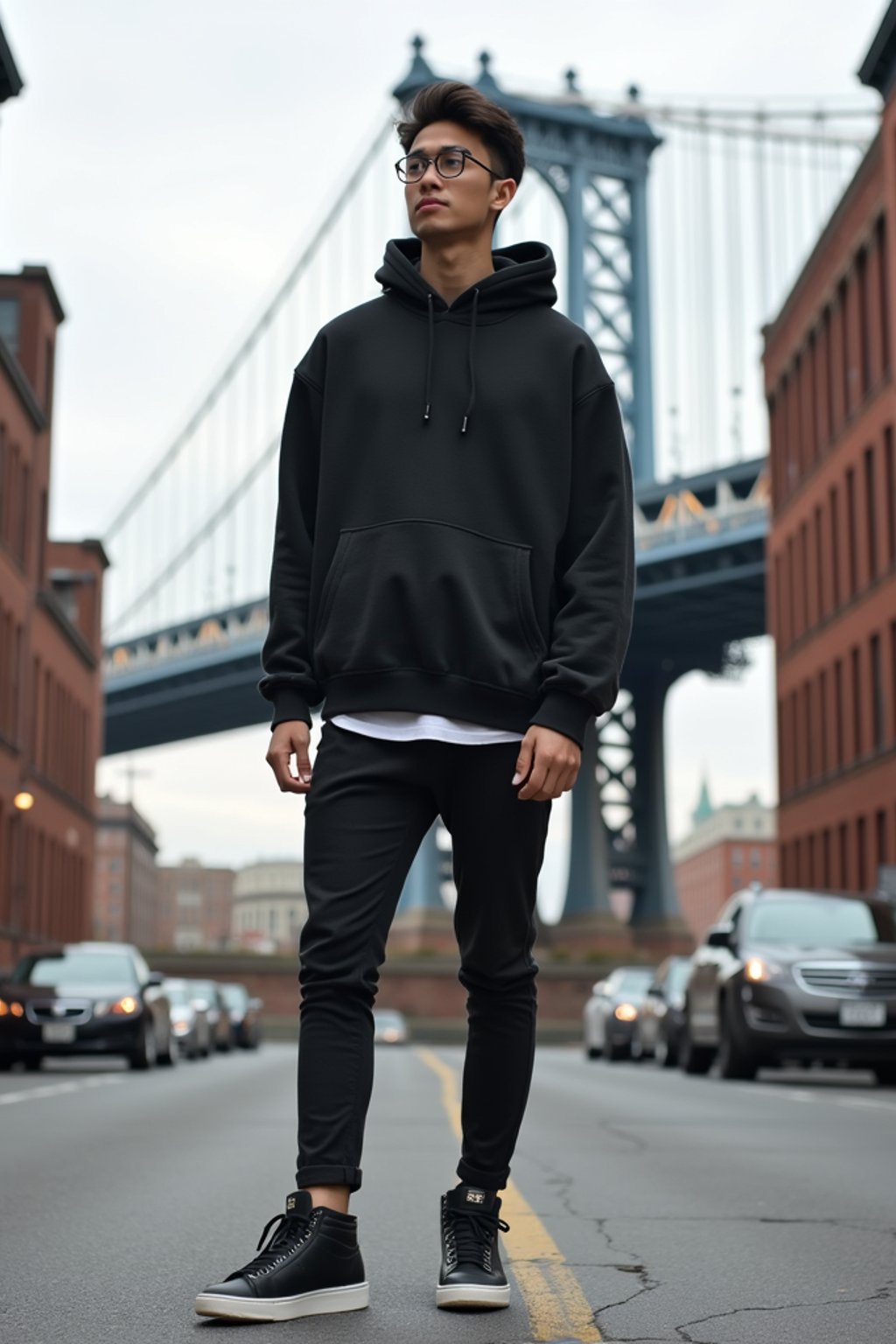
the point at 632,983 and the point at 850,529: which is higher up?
the point at 850,529

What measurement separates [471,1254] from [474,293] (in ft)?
6.48

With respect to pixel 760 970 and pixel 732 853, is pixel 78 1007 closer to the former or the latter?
pixel 760 970

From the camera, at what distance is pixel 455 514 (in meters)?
4.52

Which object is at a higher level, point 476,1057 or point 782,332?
point 782,332

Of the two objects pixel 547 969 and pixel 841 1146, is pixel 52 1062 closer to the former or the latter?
pixel 841 1146

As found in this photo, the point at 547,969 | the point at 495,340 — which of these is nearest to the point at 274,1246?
the point at 495,340

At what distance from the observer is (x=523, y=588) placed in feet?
14.9

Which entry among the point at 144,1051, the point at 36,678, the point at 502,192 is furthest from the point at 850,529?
the point at 502,192

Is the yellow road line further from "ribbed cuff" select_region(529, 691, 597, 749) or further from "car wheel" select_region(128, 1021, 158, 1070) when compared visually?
"car wheel" select_region(128, 1021, 158, 1070)

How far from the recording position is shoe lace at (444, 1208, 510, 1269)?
4.53 m

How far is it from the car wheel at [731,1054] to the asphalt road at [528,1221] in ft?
11.8

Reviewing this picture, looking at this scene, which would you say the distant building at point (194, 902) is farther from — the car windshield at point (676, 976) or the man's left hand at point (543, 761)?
the man's left hand at point (543, 761)

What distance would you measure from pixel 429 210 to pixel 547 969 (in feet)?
205

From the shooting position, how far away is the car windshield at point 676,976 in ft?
78.9
